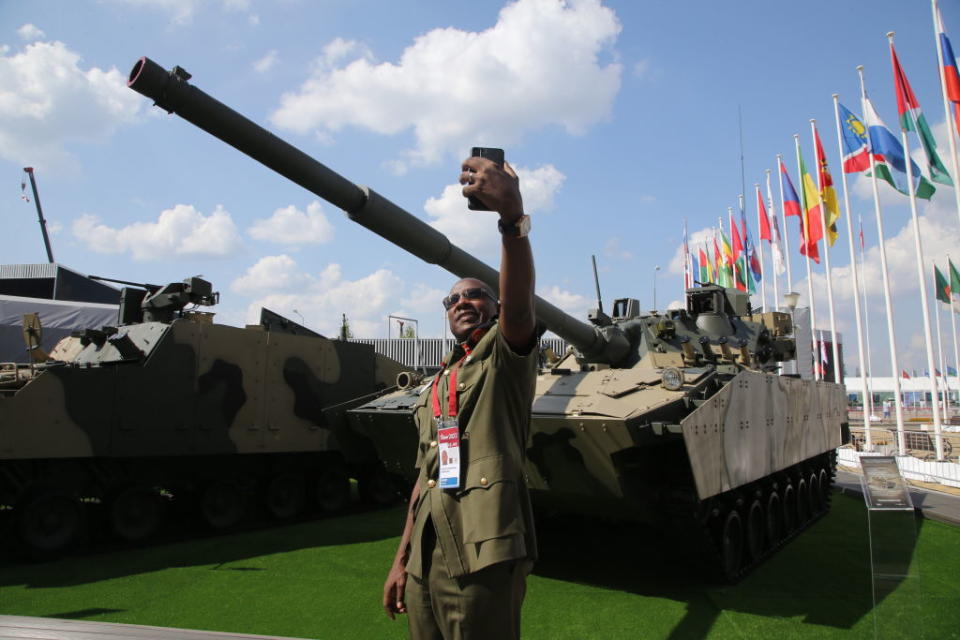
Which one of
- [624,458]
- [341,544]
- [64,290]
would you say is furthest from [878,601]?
[64,290]

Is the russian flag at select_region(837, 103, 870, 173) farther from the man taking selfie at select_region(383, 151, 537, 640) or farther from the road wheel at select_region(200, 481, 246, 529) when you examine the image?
the man taking selfie at select_region(383, 151, 537, 640)

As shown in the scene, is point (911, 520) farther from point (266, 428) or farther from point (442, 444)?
point (266, 428)

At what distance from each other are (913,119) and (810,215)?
446 centimetres

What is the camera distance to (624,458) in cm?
559

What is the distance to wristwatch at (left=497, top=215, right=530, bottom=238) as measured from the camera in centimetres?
180

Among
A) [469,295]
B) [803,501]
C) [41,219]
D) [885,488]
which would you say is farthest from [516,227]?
[41,219]

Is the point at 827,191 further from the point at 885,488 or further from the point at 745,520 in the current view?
the point at 885,488

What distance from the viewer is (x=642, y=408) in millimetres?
5473

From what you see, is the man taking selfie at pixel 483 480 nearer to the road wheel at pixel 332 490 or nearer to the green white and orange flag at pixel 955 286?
the road wheel at pixel 332 490

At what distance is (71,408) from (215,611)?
3341mm

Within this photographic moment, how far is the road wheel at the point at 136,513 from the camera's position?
8219 mm

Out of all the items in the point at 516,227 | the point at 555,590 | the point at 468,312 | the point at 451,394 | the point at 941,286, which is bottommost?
the point at 555,590

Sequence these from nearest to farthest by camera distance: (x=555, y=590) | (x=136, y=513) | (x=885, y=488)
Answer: (x=885, y=488) < (x=555, y=590) < (x=136, y=513)

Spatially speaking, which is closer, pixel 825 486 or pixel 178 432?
pixel 178 432
